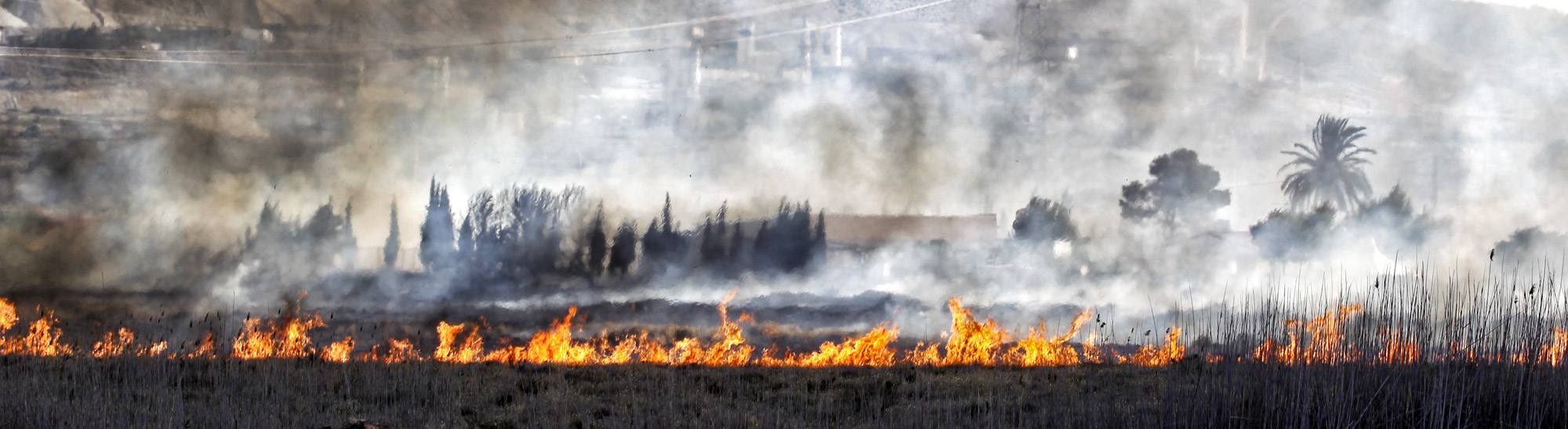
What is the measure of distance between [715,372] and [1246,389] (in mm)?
27262

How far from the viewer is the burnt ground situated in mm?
16484

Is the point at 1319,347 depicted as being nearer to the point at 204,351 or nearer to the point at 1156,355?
the point at 1156,355

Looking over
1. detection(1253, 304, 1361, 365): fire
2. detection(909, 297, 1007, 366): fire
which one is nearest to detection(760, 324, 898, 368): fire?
detection(909, 297, 1007, 366): fire

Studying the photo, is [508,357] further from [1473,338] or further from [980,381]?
[1473,338]

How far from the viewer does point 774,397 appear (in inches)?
1256

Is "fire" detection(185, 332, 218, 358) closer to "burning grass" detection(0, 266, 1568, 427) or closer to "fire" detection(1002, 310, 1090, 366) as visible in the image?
"burning grass" detection(0, 266, 1568, 427)

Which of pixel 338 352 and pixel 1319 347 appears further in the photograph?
pixel 338 352

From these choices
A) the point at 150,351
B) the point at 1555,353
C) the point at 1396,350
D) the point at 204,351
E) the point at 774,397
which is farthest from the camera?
the point at 204,351

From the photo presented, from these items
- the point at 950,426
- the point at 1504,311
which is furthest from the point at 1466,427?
the point at 950,426

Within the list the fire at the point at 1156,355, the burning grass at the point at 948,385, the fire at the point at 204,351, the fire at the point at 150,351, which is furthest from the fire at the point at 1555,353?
the fire at the point at 204,351

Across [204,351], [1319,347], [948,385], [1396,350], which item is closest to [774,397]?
[948,385]

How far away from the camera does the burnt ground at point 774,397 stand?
16484 mm

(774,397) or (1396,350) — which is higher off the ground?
(1396,350)

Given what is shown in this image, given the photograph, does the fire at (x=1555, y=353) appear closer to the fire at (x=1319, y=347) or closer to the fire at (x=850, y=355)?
the fire at (x=1319, y=347)
